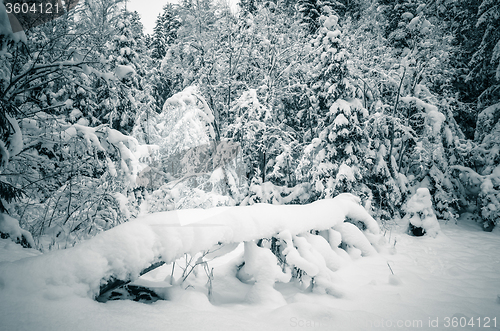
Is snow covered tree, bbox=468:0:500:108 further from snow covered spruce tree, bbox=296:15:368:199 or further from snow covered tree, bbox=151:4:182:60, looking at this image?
snow covered tree, bbox=151:4:182:60

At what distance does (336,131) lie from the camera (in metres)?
9.76

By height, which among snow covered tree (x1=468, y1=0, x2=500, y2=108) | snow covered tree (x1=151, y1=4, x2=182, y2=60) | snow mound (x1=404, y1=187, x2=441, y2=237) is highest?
snow covered tree (x1=151, y1=4, x2=182, y2=60)

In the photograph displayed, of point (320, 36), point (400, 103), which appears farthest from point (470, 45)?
point (320, 36)

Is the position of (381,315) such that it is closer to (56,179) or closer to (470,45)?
(56,179)

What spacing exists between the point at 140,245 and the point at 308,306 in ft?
6.43

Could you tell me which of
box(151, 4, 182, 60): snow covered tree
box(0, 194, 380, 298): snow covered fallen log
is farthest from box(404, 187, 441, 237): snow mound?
box(151, 4, 182, 60): snow covered tree

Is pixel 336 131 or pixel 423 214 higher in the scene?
pixel 336 131

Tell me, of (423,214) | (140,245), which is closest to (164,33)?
(423,214)

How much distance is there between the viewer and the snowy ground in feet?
6.09

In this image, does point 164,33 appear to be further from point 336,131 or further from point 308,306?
point 308,306

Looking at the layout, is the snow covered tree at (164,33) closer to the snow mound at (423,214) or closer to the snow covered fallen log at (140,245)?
the snow mound at (423,214)

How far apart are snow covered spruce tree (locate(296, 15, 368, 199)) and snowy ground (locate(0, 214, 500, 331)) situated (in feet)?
16.1

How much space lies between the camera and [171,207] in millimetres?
9086

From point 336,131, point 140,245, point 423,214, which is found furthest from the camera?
point 336,131
